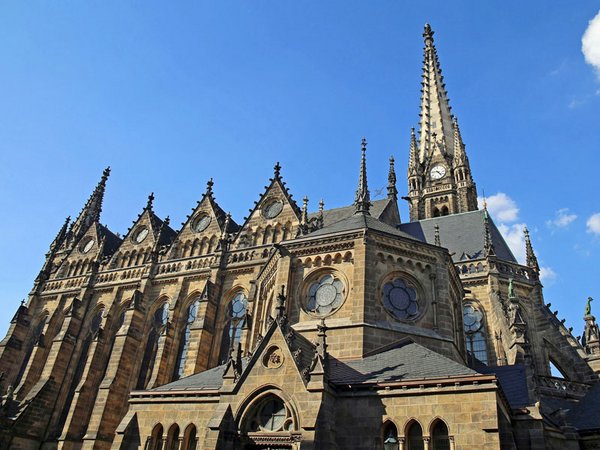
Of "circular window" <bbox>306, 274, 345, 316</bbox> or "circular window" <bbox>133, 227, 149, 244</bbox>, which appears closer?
"circular window" <bbox>306, 274, 345, 316</bbox>

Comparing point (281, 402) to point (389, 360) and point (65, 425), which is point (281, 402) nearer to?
point (389, 360)

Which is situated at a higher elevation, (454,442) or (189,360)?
(189,360)

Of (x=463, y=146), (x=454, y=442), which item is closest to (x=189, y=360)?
(x=454, y=442)

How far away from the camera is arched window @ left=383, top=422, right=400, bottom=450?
44.8 ft

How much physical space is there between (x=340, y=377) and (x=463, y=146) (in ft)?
138

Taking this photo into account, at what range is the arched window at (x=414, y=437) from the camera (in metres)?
13.5

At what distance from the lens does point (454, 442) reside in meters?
12.8

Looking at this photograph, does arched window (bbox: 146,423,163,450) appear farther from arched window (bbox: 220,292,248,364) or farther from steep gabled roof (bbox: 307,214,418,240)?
arched window (bbox: 220,292,248,364)

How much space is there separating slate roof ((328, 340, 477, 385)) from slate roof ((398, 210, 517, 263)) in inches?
611

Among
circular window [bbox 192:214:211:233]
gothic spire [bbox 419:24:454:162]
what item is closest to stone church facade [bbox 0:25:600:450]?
circular window [bbox 192:214:211:233]

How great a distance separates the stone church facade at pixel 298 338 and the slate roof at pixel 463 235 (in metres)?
0.16

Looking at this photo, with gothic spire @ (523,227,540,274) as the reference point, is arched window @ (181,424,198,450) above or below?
below

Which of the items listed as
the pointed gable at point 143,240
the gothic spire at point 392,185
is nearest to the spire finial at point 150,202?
the pointed gable at point 143,240

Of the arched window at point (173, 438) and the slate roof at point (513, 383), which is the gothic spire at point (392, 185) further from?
the arched window at point (173, 438)
